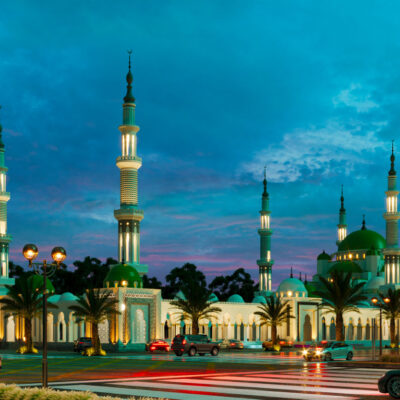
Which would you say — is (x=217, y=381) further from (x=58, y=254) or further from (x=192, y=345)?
(x=192, y=345)

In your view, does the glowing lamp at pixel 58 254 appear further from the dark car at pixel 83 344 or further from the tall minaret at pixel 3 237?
the tall minaret at pixel 3 237

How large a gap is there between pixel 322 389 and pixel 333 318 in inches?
2453

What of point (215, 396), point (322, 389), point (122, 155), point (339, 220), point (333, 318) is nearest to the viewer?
point (215, 396)

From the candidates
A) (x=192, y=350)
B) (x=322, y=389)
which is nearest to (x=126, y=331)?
(x=192, y=350)

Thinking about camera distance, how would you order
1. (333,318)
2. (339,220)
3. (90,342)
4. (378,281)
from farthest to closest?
1. (339,220)
2. (378,281)
3. (333,318)
4. (90,342)

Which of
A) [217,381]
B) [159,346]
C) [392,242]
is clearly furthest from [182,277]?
[217,381]

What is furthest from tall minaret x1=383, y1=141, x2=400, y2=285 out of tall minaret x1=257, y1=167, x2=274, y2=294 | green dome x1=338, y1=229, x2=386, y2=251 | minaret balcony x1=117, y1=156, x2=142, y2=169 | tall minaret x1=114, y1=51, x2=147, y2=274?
minaret balcony x1=117, y1=156, x2=142, y2=169

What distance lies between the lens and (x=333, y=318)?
82.4 meters

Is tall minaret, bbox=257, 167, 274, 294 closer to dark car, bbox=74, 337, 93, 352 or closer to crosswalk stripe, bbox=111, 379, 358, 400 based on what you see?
dark car, bbox=74, 337, 93, 352

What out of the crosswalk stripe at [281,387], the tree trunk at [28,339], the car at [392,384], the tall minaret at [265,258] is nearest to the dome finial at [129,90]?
the tree trunk at [28,339]

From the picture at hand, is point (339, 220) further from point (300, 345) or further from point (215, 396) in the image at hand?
point (215, 396)

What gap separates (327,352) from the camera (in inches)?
1554

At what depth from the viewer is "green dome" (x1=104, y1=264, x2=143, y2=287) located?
196 feet

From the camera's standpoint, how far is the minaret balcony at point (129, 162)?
6706 centimetres
